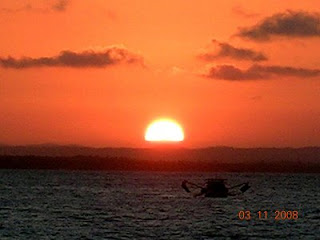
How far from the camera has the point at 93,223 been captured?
105 metres

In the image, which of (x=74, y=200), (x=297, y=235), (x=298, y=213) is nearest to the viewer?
(x=297, y=235)

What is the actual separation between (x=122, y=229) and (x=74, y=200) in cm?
6053

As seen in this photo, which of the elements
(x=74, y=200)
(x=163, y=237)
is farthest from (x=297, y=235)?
(x=74, y=200)

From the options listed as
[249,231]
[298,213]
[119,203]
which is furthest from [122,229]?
[119,203]

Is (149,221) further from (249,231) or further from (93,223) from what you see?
(249,231)

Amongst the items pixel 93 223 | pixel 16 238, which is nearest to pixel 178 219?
pixel 93 223

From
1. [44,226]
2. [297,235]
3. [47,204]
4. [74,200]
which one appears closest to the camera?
[297,235]

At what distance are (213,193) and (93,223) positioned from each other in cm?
4754

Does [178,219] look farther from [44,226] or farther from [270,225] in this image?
[44,226]

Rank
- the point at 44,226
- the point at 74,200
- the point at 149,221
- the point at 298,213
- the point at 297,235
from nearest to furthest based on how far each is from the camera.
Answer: the point at 297,235
the point at 44,226
the point at 149,221
the point at 298,213
the point at 74,200

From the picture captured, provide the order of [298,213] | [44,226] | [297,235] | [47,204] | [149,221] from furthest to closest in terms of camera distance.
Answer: [47,204] → [298,213] → [149,221] → [44,226] → [297,235]

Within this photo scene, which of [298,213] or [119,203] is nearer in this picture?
[298,213]

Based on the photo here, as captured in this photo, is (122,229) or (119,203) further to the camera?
(119,203)

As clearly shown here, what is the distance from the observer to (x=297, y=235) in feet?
305
